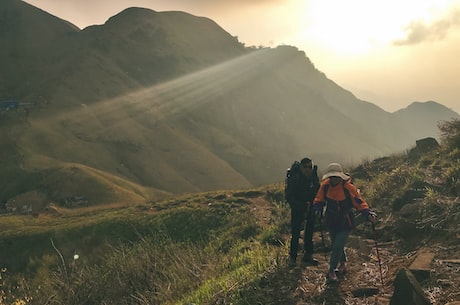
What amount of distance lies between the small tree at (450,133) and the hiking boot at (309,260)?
8.59 meters

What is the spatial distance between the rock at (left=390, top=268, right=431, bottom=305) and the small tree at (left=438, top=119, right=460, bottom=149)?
10189 millimetres

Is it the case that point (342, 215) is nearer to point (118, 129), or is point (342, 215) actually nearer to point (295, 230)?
point (295, 230)

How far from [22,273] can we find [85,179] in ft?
192

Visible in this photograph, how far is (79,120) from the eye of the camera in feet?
405

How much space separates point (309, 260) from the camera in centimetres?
894

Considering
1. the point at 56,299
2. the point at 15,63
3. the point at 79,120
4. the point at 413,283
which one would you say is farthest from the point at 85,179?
the point at 15,63

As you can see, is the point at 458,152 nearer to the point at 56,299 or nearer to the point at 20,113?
the point at 56,299

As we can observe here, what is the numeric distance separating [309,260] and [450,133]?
10474 millimetres

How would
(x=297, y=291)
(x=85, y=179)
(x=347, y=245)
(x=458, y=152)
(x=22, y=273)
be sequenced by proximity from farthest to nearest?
(x=85, y=179)
(x=22, y=273)
(x=458, y=152)
(x=347, y=245)
(x=297, y=291)

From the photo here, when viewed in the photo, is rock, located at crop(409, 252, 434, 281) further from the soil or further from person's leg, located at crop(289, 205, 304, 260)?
person's leg, located at crop(289, 205, 304, 260)

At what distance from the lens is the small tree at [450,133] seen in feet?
48.3

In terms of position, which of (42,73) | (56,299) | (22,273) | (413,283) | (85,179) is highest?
(42,73)

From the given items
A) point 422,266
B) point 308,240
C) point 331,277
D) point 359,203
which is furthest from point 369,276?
point 308,240

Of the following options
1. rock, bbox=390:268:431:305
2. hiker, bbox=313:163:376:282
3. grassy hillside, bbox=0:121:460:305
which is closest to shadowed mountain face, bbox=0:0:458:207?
grassy hillside, bbox=0:121:460:305
